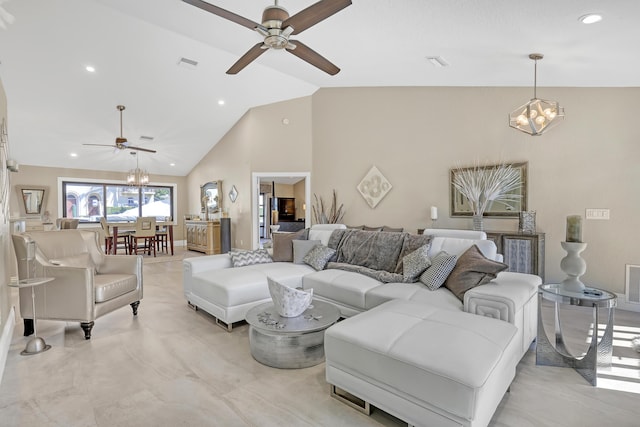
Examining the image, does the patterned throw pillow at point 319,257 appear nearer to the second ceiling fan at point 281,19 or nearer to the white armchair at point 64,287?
the white armchair at point 64,287

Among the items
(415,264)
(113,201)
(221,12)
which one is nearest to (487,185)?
(415,264)

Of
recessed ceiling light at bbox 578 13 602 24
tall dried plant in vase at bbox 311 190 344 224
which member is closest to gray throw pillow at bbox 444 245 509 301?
recessed ceiling light at bbox 578 13 602 24

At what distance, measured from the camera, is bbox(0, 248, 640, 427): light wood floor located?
185 centimetres

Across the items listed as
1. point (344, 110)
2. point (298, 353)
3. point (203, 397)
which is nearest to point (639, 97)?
point (344, 110)

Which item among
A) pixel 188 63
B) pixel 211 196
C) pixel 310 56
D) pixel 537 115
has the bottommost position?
pixel 211 196

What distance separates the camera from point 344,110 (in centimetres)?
621

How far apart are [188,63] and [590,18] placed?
5393mm

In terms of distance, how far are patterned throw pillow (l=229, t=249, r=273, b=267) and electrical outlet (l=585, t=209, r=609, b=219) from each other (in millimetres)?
4179

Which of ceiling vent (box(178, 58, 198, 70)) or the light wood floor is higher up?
ceiling vent (box(178, 58, 198, 70))

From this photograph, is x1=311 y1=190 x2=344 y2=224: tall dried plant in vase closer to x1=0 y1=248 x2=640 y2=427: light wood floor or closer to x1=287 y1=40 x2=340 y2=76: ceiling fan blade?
x1=287 y1=40 x2=340 y2=76: ceiling fan blade

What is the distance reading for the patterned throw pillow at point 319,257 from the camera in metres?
3.99

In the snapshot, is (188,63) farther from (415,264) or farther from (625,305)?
(625,305)

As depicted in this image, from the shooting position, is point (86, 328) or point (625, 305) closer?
point (86, 328)

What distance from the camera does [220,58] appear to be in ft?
17.8
